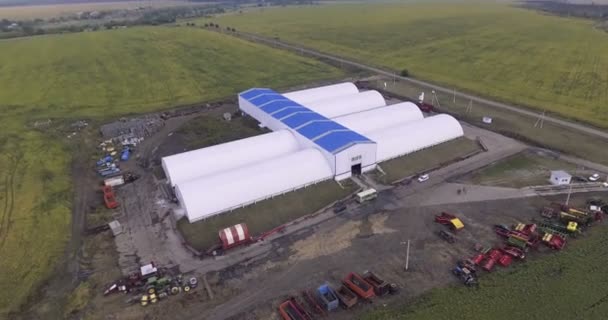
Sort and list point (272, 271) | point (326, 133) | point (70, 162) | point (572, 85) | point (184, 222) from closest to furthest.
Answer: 1. point (272, 271)
2. point (184, 222)
3. point (326, 133)
4. point (70, 162)
5. point (572, 85)

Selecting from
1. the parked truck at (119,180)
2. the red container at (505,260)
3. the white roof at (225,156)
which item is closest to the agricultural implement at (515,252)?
the red container at (505,260)

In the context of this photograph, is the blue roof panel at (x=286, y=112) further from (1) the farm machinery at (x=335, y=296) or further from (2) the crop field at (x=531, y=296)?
(2) the crop field at (x=531, y=296)

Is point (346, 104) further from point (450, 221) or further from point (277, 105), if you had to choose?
point (450, 221)

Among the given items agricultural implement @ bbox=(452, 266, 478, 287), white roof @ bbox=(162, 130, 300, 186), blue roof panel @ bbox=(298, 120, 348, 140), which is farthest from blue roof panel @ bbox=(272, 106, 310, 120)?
agricultural implement @ bbox=(452, 266, 478, 287)

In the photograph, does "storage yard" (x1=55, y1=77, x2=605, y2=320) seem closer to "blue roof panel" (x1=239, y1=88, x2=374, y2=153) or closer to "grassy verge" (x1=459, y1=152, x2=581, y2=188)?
"blue roof panel" (x1=239, y1=88, x2=374, y2=153)

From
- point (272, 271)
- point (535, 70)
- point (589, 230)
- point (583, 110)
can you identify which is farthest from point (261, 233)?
point (535, 70)

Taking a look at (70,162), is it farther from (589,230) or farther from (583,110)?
(583,110)
